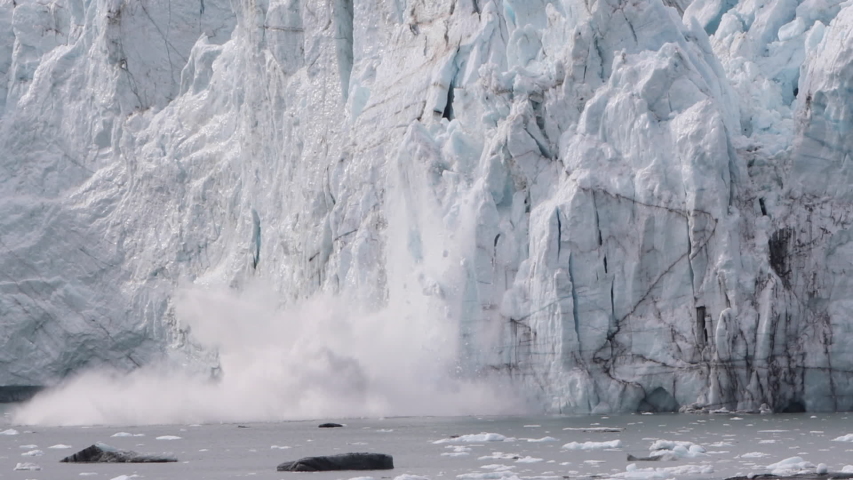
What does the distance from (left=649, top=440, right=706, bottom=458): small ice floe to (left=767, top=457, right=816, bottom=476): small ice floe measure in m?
1.27

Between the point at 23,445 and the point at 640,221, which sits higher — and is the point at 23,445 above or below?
below

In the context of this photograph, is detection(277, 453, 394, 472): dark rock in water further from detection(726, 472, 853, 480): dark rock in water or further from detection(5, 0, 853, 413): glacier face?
detection(5, 0, 853, 413): glacier face

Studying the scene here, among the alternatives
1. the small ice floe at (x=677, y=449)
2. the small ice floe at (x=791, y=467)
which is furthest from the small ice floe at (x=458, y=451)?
the small ice floe at (x=791, y=467)

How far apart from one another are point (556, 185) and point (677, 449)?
7.97 metres

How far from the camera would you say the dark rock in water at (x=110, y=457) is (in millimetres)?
13297

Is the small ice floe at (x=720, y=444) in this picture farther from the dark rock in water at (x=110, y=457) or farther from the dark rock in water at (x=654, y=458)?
the dark rock in water at (x=110, y=457)

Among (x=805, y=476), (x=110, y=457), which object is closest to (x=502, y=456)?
(x=805, y=476)

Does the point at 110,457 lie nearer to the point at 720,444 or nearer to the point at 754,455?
the point at 720,444

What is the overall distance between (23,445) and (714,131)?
9.42 metres

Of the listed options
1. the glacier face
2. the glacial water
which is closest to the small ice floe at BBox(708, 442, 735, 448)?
the glacial water

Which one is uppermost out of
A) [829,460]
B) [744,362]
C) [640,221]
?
[640,221]

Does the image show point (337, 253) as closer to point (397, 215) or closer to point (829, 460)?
point (397, 215)

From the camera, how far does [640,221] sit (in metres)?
18.7

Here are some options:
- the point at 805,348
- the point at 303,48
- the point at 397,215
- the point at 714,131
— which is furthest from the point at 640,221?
the point at 303,48
